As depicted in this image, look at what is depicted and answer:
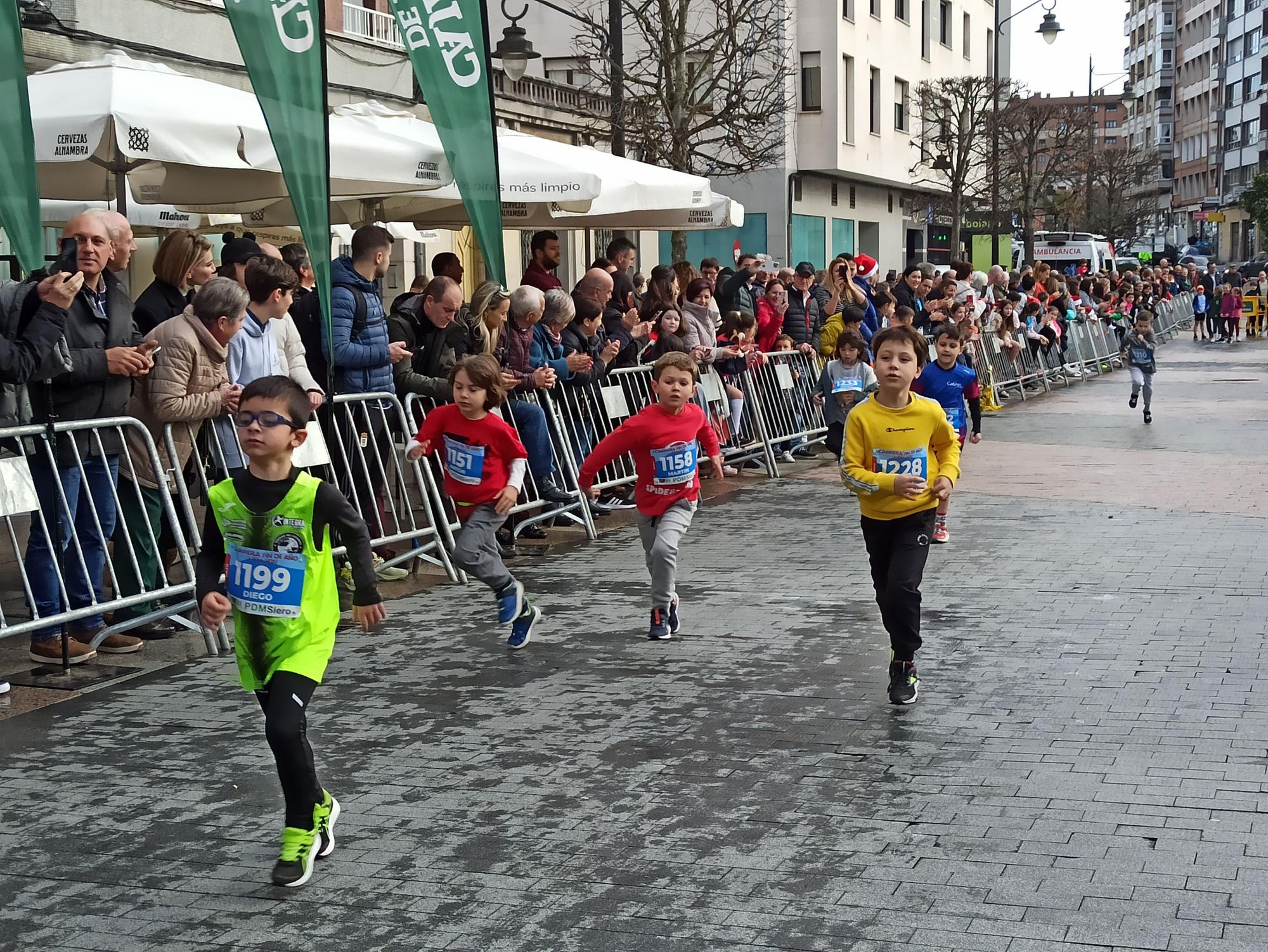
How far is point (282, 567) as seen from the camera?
495 centimetres

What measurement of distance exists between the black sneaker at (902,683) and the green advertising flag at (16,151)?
4289 millimetres

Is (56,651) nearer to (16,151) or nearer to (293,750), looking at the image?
(16,151)

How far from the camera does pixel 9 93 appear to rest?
742 centimetres

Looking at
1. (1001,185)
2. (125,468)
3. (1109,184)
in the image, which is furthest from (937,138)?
(125,468)

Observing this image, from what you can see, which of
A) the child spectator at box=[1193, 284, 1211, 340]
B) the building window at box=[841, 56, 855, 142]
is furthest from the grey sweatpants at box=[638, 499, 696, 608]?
the child spectator at box=[1193, 284, 1211, 340]

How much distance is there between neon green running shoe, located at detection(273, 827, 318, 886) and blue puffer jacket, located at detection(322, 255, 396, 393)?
16.9 ft

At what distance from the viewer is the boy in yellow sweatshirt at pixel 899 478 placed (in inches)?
263

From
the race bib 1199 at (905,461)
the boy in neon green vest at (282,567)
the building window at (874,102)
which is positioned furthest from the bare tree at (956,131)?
the boy in neon green vest at (282,567)

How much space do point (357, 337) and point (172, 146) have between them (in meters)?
1.48

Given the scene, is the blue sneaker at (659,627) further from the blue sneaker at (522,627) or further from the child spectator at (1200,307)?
the child spectator at (1200,307)

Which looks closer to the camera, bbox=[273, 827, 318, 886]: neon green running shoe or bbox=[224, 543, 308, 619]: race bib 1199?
bbox=[273, 827, 318, 886]: neon green running shoe

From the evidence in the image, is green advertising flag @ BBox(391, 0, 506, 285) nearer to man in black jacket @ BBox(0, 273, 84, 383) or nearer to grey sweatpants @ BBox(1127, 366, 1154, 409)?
man in black jacket @ BBox(0, 273, 84, 383)

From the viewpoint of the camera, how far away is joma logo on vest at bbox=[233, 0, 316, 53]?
26.9ft

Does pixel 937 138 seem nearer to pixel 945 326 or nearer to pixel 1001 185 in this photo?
pixel 1001 185
